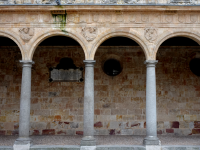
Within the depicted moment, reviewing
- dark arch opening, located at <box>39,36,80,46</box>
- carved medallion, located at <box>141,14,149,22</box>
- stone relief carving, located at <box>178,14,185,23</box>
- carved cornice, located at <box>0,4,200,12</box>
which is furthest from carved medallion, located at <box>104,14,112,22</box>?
stone relief carving, located at <box>178,14,185,23</box>

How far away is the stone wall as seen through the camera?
10.5 m

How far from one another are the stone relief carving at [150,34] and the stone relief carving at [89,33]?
1966 millimetres

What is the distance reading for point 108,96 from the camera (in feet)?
35.0

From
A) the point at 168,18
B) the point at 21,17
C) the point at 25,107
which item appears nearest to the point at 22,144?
the point at 25,107

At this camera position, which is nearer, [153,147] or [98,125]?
[153,147]

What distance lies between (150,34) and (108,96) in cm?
404

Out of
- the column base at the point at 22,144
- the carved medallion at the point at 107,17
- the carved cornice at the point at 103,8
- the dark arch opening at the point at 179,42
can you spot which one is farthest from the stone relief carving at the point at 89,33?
the column base at the point at 22,144

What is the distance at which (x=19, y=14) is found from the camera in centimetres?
812

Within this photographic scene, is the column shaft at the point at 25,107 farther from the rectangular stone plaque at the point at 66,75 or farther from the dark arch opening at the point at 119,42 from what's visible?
the dark arch opening at the point at 119,42

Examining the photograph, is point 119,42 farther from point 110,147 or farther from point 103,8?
point 110,147

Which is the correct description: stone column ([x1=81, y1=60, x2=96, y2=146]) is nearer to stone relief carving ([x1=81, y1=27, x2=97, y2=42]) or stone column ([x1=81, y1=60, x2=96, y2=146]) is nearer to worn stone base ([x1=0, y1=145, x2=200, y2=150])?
worn stone base ([x1=0, y1=145, x2=200, y2=150])

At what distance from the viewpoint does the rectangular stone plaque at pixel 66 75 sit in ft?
35.5

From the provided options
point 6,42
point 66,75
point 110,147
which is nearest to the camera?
point 110,147

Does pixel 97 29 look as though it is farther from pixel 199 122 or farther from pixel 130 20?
pixel 199 122
